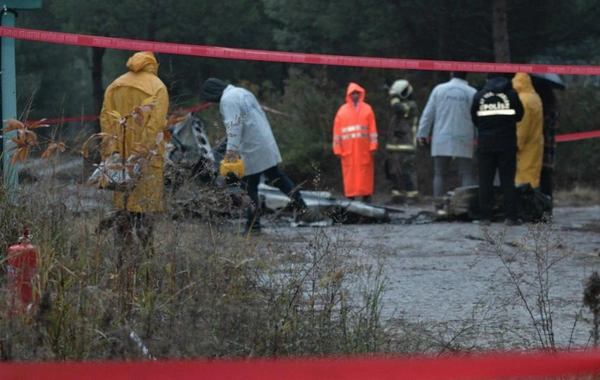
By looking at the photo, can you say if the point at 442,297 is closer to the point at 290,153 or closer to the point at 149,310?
the point at 149,310

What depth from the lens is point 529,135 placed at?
11609mm

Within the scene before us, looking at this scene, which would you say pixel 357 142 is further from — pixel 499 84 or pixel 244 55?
pixel 244 55

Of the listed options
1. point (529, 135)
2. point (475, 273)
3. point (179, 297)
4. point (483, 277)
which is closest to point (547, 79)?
point (529, 135)

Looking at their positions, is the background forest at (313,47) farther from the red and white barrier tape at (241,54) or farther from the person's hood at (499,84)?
the person's hood at (499,84)

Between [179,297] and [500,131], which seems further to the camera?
[500,131]

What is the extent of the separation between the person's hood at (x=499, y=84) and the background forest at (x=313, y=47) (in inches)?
97.5

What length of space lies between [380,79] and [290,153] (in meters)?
2.42

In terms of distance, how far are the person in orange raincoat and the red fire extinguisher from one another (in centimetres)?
889

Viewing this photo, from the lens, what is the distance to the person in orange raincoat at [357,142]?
13414 mm

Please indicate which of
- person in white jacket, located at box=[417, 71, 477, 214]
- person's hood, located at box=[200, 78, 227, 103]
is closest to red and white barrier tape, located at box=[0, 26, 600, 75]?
person's hood, located at box=[200, 78, 227, 103]

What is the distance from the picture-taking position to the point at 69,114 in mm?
17531

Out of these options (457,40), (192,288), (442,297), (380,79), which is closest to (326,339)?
(192,288)

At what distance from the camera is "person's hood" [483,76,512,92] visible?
10.4 m

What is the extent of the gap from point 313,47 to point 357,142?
2.31 meters
